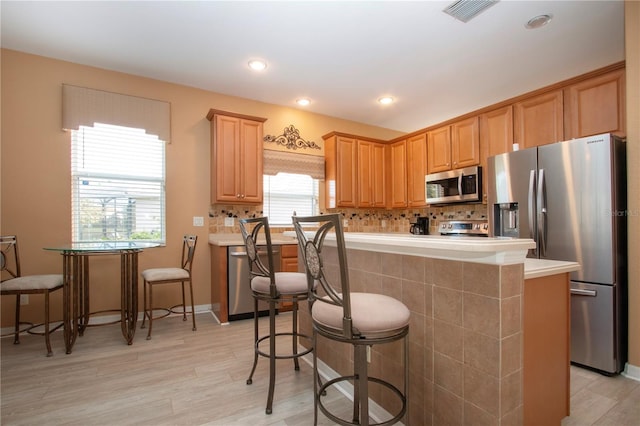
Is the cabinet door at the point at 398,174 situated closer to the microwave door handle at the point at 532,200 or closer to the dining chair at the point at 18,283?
the microwave door handle at the point at 532,200

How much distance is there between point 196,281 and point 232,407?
7.23 ft

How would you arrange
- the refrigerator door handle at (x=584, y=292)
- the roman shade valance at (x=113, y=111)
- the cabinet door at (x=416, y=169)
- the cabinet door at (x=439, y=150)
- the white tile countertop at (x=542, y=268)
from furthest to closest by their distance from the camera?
the cabinet door at (x=416, y=169), the cabinet door at (x=439, y=150), the roman shade valance at (x=113, y=111), the refrigerator door handle at (x=584, y=292), the white tile countertop at (x=542, y=268)

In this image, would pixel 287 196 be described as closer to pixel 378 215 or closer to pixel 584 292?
pixel 378 215

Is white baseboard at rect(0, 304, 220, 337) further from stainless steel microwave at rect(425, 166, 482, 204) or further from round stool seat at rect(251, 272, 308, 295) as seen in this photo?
stainless steel microwave at rect(425, 166, 482, 204)

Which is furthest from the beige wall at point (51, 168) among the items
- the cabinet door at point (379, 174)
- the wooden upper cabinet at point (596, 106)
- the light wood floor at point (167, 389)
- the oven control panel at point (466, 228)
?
the wooden upper cabinet at point (596, 106)

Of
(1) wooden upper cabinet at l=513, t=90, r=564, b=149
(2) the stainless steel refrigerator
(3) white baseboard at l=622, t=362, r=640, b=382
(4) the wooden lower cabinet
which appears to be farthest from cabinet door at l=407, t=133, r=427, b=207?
(4) the wooden lower cabinet

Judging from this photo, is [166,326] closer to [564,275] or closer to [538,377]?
[538,377]

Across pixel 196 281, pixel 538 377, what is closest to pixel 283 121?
pixel 196 281

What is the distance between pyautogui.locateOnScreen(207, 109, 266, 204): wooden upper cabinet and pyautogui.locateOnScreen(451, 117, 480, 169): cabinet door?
253cm

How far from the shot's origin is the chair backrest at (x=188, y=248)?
3.24 m

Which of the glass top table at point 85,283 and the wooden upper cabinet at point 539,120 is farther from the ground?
the wooden upper cabinet at point 539,120

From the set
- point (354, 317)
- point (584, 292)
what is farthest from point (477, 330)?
point (584, 292)

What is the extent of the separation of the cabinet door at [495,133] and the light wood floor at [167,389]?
2.29 meters

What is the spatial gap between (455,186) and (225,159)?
9.60ft
